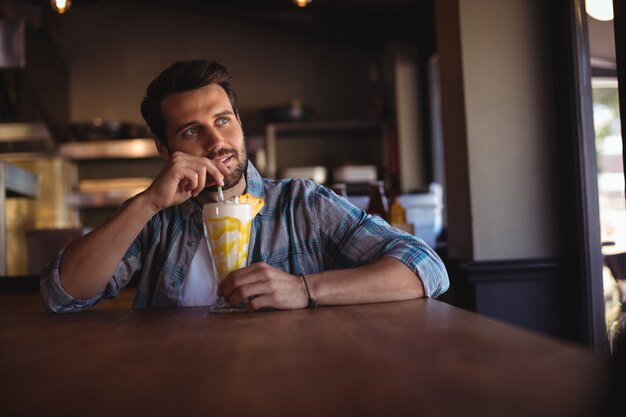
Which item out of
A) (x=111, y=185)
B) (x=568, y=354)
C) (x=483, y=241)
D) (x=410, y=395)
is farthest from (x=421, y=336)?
(x=111, y=185)

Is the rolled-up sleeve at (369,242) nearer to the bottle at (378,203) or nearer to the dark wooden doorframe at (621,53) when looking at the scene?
the bottle at (378,203)

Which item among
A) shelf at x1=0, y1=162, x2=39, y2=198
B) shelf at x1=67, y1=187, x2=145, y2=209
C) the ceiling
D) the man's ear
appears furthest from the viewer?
shelf at x1=67, y1=187, x2=145, y2=209

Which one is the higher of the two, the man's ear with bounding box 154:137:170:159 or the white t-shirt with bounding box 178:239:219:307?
the man's ear with bounding box 154:137:170:159

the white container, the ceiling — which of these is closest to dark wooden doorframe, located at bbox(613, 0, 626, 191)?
the ceiling

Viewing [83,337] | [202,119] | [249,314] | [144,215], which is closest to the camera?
[83,337]

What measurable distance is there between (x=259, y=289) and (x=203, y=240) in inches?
22.2

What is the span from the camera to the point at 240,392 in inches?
23.9

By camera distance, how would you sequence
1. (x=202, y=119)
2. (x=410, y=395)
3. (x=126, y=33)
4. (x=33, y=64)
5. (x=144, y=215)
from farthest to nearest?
(x=126, y=33)
(x=33, y=64)
(x=202, y=119)
(x=144, y=215)
(x=410, y=395)

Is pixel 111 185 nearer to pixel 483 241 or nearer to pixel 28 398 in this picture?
pixel 483 241

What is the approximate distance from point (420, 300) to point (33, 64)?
5301mm

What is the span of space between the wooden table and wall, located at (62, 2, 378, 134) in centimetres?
589

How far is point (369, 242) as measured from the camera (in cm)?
173

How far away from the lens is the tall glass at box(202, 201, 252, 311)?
1400 mm

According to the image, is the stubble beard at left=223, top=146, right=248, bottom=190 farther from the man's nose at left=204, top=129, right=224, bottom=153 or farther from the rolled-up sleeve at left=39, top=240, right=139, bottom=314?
the rolled-up sleeve at left=39, top=240, right=139, bottom=314
